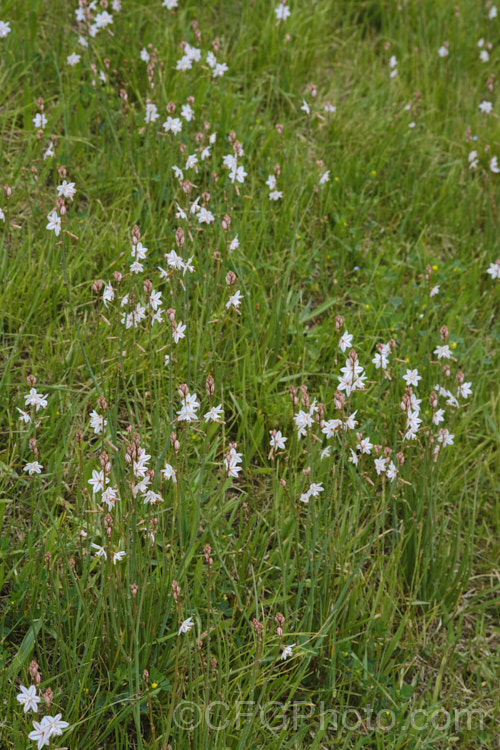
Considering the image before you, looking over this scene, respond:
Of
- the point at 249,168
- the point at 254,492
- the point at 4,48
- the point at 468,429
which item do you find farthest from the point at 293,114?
the point at 254,492

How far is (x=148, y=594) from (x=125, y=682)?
0.97ft

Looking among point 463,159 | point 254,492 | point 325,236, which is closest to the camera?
point 254,492

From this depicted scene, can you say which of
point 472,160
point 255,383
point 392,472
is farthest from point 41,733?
point 472,160

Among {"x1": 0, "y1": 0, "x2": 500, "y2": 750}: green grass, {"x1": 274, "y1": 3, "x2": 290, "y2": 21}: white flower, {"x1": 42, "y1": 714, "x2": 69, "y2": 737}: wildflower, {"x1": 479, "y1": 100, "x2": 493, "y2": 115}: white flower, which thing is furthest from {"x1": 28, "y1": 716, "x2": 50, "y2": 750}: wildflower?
{"x1": 479, "y1": 100, "x2": 493, "y2": 115}: white flower

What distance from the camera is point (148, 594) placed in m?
2.23

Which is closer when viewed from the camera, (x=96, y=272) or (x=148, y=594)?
(x=148, y=594)

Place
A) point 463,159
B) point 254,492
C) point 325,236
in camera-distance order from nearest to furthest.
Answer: point 254,492 → point 325,236 → point 463,159

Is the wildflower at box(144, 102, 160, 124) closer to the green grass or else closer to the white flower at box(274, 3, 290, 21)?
the green grass

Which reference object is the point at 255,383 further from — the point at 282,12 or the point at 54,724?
the point at 282,12

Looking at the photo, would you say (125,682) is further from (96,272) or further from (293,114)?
(293,114)
